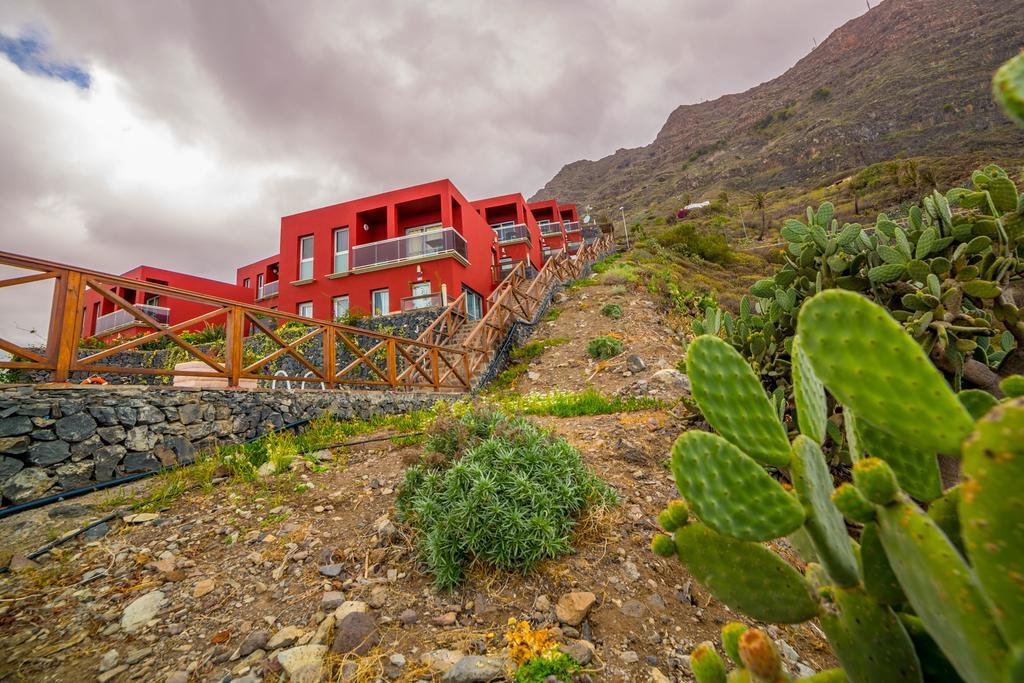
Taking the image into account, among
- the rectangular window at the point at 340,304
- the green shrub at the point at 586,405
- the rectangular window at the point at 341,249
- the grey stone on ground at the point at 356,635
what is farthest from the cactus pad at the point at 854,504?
the rectangular window at the point at 341,249

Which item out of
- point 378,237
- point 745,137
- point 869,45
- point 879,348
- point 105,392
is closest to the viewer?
point 879,348

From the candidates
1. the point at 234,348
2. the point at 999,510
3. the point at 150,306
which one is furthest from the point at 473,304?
the point at 150,306

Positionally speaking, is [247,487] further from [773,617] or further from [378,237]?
[378,237]

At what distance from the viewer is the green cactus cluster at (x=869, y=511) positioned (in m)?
0.65

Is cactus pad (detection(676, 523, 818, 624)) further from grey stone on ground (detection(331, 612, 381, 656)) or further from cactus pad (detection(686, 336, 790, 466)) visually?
grey stone on ground (detection(331, 612, 381, 656))

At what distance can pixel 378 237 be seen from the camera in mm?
19297

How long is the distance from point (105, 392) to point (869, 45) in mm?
131109

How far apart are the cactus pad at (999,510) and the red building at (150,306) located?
979 inches

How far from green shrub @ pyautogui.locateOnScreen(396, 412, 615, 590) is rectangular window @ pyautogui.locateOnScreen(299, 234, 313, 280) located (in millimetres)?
17266

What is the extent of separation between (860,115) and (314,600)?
83.4 meters

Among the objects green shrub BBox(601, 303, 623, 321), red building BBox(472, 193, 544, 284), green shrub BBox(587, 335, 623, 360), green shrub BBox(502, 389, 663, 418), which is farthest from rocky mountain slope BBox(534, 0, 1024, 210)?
green shrub BBox(502, 389, 663, 418)

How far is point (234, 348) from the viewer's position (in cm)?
563

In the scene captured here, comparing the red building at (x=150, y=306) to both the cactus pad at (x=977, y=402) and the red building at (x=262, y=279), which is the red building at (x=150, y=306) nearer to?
the red building at (x=262, y=279)

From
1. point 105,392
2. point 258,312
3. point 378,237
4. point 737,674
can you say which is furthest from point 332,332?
point 378,237
